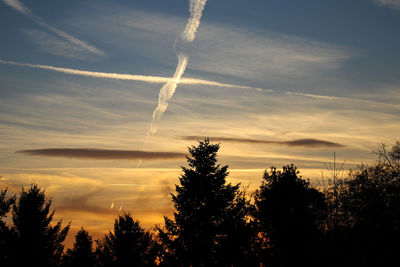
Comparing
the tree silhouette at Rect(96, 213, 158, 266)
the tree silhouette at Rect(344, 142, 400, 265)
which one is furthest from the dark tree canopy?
the tree silhouette at Rect(96, 213, 158, 266)

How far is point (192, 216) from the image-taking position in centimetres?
3738

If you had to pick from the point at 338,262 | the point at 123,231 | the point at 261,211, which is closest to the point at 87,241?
the point at 123,231

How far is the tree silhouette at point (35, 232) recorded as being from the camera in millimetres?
32688

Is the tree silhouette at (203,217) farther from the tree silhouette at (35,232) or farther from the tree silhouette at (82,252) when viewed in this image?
the tree silhouette at (82,252)

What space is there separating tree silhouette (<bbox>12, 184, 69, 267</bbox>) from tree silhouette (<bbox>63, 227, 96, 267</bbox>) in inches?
802

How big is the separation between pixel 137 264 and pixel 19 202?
49.4ft

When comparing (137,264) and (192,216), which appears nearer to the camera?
(192,216)

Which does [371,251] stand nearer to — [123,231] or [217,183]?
[217,183]

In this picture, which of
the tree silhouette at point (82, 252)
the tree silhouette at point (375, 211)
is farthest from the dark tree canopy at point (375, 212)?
the tree silhouette at point (82, 252)

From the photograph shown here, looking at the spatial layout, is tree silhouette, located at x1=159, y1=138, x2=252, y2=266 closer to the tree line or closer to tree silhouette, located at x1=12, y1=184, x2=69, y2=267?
the tree line

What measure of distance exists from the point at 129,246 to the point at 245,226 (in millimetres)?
15939

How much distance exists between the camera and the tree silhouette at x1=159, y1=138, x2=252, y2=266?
3628 centimetres

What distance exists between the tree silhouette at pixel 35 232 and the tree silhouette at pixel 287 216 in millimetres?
16665

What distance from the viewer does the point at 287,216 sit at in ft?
86.3
